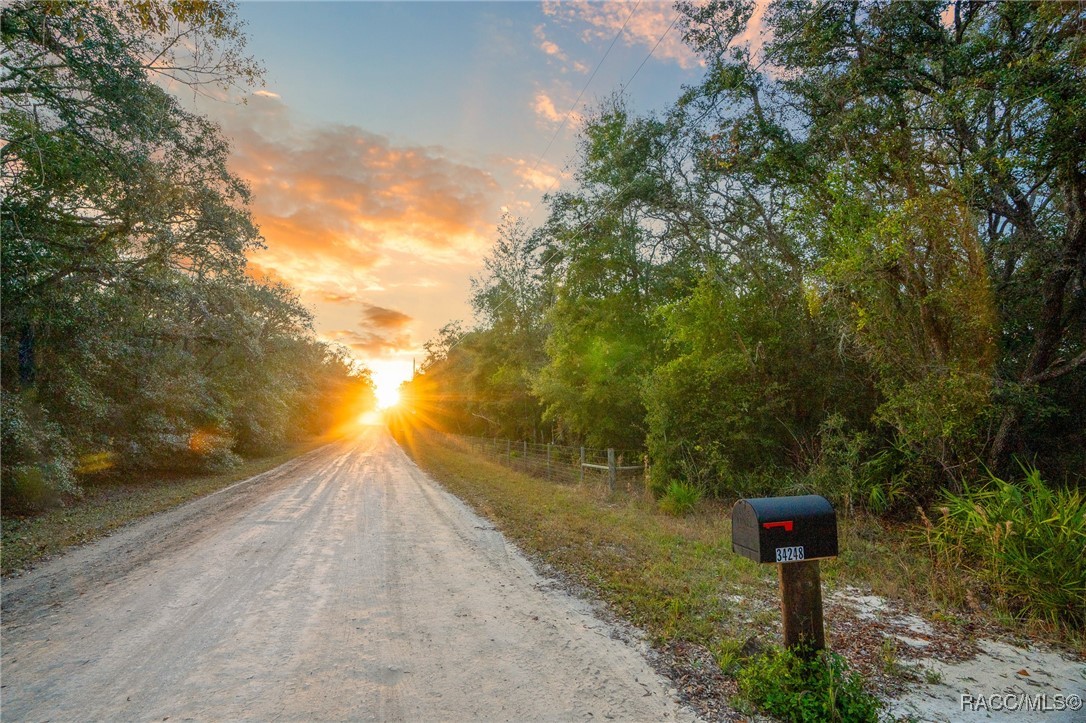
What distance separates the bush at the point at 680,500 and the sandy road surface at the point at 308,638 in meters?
4.17

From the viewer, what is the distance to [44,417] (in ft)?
31.5

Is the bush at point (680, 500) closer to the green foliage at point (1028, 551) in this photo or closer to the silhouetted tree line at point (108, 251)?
the green foliage at point (1028, 551)

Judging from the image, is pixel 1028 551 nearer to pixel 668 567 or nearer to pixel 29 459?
pixel 668 567

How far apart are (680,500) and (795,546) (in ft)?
23.0

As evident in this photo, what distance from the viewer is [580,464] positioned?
558 inches

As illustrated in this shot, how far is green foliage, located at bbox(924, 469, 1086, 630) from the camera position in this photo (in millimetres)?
4330

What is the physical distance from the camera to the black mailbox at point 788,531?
309 centimetres

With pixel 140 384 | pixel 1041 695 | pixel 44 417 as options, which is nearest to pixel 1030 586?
pixel 1041 695

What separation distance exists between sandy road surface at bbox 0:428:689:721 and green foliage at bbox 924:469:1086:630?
3937 mm

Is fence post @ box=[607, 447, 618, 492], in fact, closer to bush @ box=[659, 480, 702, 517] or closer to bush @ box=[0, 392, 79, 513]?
bush @ box=[659, 480, 702, 517]

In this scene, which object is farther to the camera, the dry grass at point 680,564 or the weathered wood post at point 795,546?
the dry grass at point 680,564

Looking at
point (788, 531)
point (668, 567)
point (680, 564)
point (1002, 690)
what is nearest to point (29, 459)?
point (668, 567)

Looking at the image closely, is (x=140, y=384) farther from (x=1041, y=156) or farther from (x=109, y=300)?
(x=1041, y=156)

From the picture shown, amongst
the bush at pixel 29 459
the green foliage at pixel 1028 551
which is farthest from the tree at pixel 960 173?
the bush at pixel 29 459
